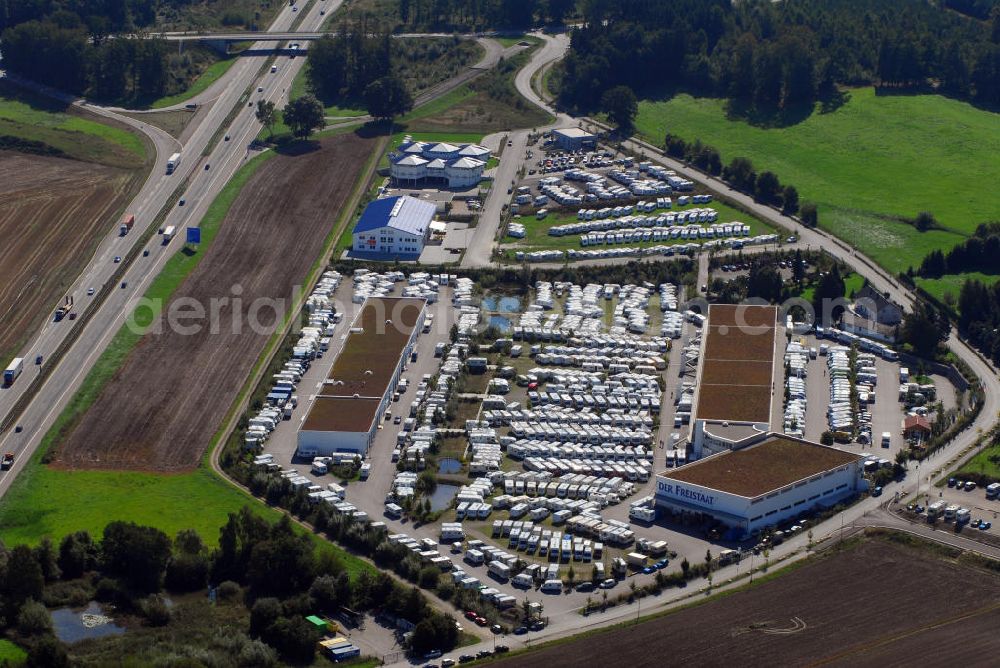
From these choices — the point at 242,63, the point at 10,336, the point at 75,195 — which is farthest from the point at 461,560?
the point at 242,63

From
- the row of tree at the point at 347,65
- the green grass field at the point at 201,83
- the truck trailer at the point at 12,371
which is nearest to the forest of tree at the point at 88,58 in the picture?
the green grass field at the point at 201,83

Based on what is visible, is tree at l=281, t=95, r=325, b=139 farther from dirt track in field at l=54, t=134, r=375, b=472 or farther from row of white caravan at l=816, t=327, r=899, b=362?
row of white caravan at l=816, t=327, r=899, b=362

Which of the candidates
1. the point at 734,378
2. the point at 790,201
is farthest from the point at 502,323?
the point at 790,201

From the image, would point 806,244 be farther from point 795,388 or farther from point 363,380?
point 363,380

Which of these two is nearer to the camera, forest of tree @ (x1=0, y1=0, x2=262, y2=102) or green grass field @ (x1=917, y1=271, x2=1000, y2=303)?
green grass field @ (x1=917, y1=271, x2=1000, y2=303)

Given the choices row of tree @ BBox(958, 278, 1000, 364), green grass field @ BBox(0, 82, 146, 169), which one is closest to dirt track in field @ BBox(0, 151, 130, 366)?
green grass field @ BBox(0, 82, 146, 169)

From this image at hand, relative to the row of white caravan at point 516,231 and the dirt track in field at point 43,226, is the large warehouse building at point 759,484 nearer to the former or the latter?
the row of white caravan at point 516,231

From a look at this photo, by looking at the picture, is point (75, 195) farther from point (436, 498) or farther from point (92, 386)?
point (436, 498)
